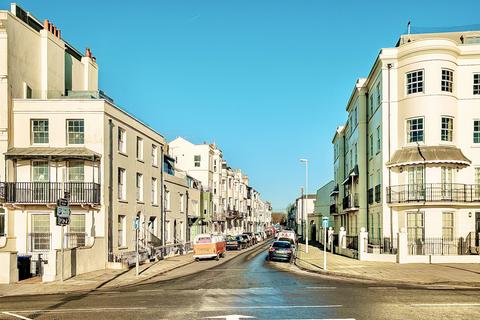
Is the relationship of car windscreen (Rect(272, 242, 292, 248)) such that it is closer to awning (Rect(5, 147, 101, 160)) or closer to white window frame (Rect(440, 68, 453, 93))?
awning (Rect(5, 147, 101, 160))

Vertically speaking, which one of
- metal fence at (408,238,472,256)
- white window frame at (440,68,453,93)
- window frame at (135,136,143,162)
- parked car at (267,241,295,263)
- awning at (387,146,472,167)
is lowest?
parked car at (267,241,295,263)

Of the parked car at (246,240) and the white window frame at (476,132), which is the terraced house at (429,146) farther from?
the parked car at (246,240)

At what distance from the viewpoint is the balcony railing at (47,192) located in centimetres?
2773

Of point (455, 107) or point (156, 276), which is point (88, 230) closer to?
point (156, 276)

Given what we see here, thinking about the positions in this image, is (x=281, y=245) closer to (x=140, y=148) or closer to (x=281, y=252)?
(x=281, y=252)

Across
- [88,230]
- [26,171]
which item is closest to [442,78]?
[88,230]

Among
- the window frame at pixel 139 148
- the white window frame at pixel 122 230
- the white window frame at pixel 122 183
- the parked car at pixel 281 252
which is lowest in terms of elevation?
the parked car at pixel 281 252

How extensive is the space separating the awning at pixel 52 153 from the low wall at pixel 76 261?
15.6 ft

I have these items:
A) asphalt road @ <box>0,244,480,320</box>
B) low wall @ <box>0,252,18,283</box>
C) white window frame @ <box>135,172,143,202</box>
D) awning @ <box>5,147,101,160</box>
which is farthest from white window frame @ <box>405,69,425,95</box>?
low wall @ <box>0,252,18,283</box>

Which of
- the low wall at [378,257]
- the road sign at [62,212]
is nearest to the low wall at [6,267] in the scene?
the road sign at [62,212]

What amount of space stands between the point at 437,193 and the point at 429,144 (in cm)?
325

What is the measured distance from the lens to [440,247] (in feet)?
103

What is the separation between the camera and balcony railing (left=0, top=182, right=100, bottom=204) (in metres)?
27.7

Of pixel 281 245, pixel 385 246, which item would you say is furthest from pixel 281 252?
pixel 385 246
